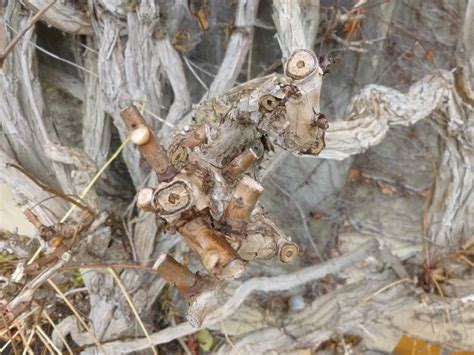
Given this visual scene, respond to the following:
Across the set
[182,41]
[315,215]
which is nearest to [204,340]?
[315,215]

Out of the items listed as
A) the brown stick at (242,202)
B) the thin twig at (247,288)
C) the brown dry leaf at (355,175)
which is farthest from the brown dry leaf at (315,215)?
the brown stick at (242,202)

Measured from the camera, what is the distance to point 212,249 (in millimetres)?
761

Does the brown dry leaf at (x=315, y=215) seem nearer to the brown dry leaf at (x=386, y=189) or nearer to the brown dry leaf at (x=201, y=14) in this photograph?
the brown dry leaf at (x=386, y=189)

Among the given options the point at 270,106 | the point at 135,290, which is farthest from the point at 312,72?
the point at 135,290

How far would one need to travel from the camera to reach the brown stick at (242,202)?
0.76m

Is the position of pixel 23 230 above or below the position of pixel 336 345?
above

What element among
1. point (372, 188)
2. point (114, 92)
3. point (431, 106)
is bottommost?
point (372, 188)

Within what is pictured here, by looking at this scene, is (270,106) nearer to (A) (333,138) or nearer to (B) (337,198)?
(A) (333,138)

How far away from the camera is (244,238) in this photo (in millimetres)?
812

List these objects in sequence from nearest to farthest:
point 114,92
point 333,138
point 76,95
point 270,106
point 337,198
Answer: point 270,106, point 333,138, point 114,92, point 76,95, point 337,198

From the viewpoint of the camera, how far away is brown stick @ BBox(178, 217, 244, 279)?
2.47 ft

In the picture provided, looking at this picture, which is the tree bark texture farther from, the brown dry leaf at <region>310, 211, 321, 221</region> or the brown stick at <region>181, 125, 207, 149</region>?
the brown dry leaf at <region>310, 211, 321, 221</region>

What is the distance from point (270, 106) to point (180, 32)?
56 cm

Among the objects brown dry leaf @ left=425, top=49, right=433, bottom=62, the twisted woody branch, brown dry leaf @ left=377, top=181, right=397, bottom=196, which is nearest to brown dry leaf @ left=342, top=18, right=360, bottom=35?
brown dry leaf @ left=425, top=49, right=433, bottom=62
